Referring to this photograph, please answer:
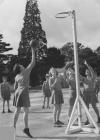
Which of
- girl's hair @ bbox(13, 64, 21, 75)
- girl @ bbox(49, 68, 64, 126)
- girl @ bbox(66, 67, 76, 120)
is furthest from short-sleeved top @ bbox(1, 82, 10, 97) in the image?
girl's hair @ bbox(13, 64, 21, 75)

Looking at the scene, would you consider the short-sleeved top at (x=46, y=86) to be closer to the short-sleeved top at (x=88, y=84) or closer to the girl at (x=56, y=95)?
the girl at (x=56, y=95)

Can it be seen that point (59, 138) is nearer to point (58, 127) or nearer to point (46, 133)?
point (46, 133)

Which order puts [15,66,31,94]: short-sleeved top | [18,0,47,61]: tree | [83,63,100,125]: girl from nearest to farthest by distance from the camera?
[15,66,31,94]: short-sleeved top < [83,63,100,125]: girl < [18,0,47,61]: tree

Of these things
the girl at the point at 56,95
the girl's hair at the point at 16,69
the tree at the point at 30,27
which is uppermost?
the tree at the point at 30,27

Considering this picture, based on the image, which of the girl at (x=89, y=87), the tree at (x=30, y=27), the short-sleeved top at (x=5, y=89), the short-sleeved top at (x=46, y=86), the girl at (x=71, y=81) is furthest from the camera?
the tree at (x=30, y=27)

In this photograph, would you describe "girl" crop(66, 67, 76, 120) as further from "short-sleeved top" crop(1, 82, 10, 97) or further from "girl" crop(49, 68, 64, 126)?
"short-sleeved top" crop(1, 82, 10, 97)

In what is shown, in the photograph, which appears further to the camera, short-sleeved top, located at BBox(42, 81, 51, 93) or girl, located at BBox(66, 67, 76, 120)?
short-sleeved top, located at BBox(42, 81, 51, 93)

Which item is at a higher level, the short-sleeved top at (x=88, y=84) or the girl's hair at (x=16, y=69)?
the girl's hair at (x=16, y=69)

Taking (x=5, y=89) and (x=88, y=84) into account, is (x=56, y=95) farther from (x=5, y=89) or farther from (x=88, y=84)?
(x=5, y=89)

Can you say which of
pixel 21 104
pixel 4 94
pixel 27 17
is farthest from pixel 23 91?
pixel 27 17

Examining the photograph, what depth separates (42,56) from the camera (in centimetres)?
6944

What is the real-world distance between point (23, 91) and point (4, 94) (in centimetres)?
728

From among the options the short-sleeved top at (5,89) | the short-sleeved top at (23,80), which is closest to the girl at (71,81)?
the short-sleeved top at (23,80)

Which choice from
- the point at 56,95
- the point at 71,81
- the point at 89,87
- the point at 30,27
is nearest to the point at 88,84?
the point at 89,87
